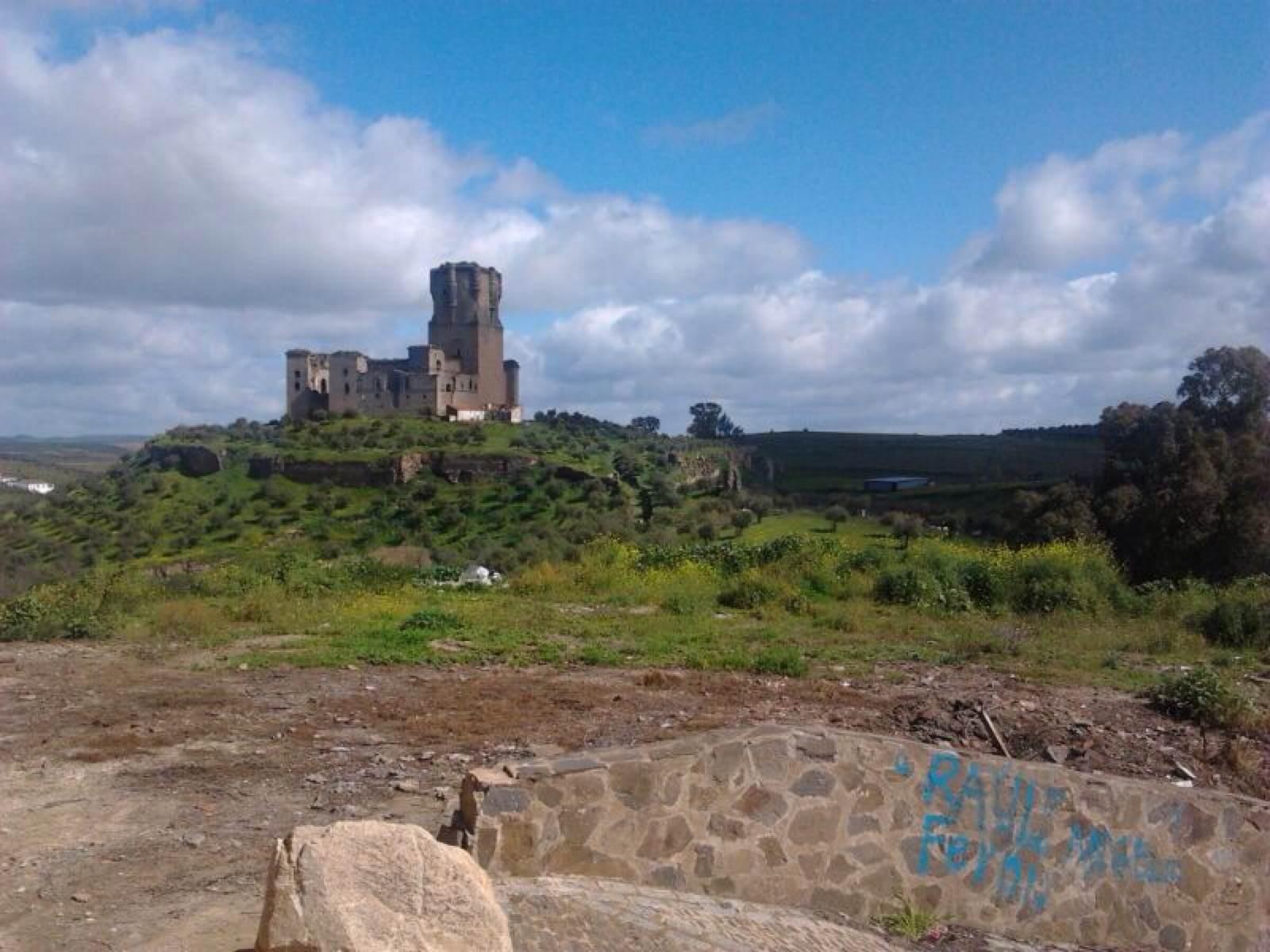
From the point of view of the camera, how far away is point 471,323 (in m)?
75.9

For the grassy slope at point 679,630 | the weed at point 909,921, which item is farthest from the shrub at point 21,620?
the weed at point 909,921

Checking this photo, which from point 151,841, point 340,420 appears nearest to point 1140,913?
point 151,841

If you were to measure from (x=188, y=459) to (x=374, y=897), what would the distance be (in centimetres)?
5289

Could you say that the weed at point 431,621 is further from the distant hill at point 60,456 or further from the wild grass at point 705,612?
the distant hill at point 60,456

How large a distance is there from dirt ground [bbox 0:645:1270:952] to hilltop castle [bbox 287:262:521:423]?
5645 cm

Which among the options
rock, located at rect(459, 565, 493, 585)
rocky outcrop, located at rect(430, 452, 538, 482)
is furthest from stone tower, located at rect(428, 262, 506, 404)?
rock, located at rect(459, 565, 493, 585)

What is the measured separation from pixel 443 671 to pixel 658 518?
78.1ft

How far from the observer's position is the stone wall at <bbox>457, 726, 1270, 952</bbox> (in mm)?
5371

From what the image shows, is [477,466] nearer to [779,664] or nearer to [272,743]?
[779,664]

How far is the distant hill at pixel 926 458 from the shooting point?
40656 mm

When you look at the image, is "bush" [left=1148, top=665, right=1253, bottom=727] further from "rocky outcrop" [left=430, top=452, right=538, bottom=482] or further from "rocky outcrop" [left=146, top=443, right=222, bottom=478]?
"rocky outcrop" [left=146, top=443, right=222, bottom=478]

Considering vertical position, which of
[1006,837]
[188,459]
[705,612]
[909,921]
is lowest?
[909,921]

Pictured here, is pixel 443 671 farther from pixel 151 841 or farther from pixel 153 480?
pixel 153 480

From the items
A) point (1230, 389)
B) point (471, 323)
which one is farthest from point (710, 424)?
point (1230, 389)
